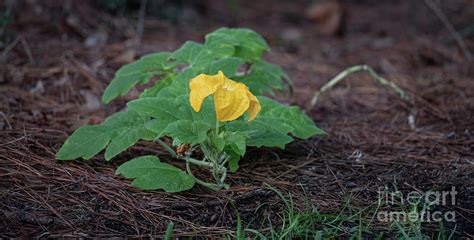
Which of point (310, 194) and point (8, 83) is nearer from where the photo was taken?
point (310, 194)

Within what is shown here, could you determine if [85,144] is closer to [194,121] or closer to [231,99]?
[194,121]

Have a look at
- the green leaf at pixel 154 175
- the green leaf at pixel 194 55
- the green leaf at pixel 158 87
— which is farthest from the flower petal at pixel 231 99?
the green leaf at pixel 158 87

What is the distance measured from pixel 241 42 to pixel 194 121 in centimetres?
76

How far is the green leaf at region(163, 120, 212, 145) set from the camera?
204 cm

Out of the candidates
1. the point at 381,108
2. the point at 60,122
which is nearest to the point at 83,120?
the point at 60,122

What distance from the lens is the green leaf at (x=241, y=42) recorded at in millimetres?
2624

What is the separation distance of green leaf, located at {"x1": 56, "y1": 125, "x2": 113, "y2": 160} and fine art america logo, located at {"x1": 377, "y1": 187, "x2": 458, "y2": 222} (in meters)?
1.23

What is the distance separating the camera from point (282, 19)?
19.1 feet

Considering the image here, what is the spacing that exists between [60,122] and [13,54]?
1193 mm

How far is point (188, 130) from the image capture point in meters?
2.09

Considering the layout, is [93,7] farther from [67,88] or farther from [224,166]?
[224,166]

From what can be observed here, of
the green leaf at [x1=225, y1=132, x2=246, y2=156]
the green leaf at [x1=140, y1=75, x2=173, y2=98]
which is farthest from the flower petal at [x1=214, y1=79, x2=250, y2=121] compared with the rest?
the green leaf at [x1=140, y1=75, x2=173, y2=98]

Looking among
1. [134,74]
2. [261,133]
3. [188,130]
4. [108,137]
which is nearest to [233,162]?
[261,133]

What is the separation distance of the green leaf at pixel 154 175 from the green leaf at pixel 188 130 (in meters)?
0.18
